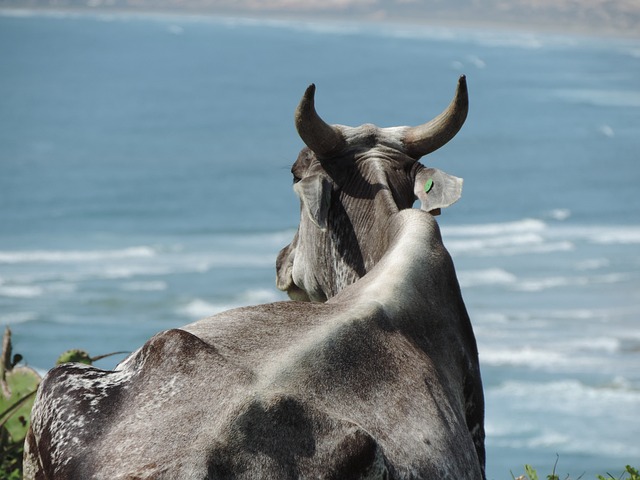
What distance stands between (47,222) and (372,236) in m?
52.5

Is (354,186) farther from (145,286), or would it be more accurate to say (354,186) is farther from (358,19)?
(358,19)

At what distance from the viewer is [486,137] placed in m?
84.8

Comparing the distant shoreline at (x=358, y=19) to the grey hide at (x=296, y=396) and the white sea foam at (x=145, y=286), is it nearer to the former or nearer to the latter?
the white sea foam at (x=145, y=286)

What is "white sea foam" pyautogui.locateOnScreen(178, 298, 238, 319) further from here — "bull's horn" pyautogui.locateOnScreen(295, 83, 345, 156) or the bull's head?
"bull's horn" pyautogui.locateOnScreen(295, 83, 345, 156)

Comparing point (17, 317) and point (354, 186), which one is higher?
point (17, 317)

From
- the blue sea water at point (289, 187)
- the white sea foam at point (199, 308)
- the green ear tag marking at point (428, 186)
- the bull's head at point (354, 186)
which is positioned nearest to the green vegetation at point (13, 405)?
the bull's head at point (354, 186)

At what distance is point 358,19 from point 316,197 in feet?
557

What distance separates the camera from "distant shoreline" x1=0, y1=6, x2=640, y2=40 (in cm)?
14788

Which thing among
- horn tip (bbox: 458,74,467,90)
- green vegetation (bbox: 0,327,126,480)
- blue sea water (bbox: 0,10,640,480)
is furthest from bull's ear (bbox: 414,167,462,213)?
green vegetation (bbox: 0,327,126,480)

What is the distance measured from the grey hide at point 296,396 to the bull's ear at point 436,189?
2.81 ft

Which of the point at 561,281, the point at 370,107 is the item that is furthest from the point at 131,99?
the point at 561,281

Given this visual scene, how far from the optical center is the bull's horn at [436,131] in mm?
6762

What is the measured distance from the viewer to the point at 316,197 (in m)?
6.52

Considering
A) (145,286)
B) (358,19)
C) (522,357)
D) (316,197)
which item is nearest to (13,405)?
(316,197)
